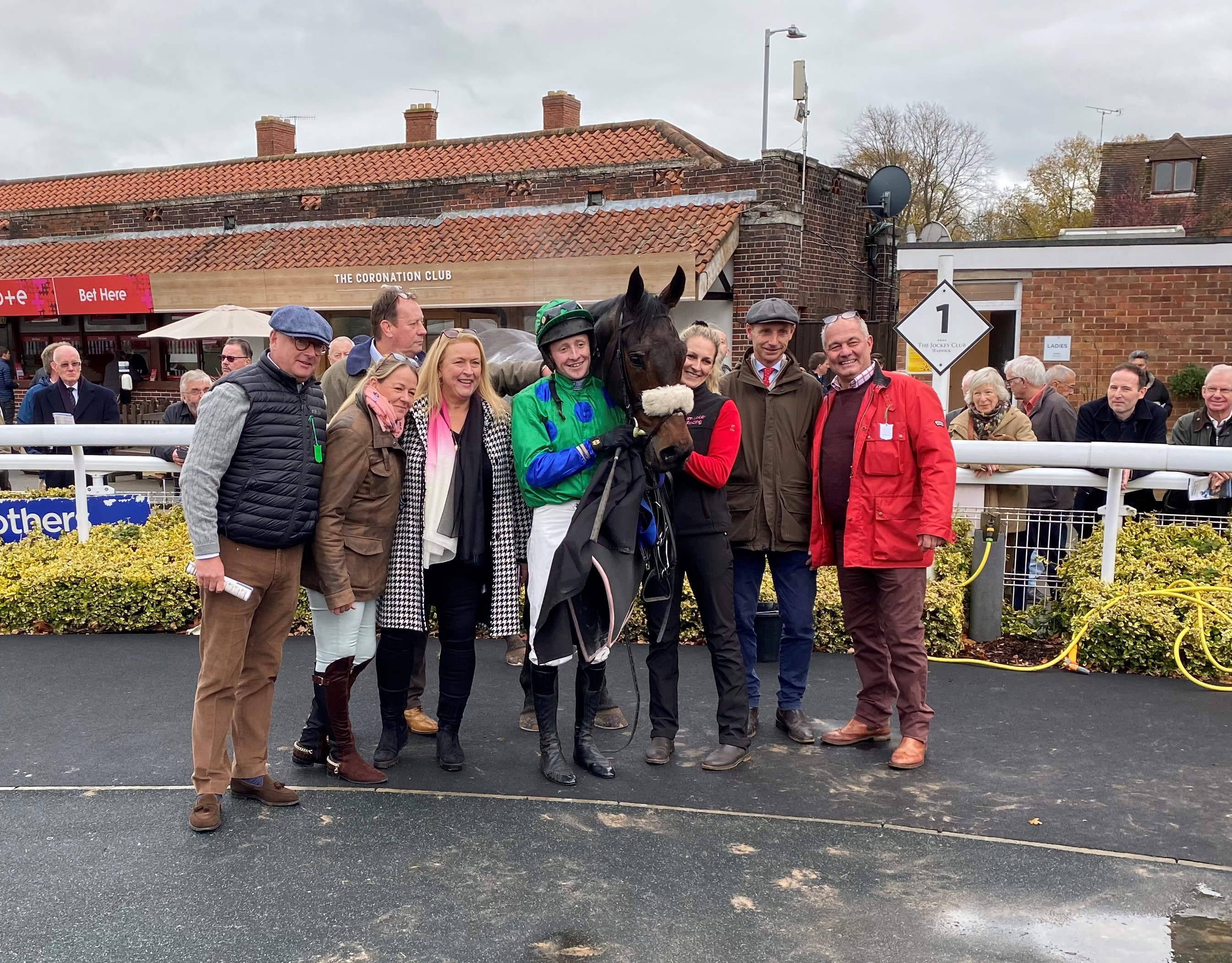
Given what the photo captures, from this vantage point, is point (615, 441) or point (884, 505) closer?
point (615, 441)

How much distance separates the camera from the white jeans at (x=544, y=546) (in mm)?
3961

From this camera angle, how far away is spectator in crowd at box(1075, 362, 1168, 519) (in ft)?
21.5

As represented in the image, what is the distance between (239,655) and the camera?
3.76m

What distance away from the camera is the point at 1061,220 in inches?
1601

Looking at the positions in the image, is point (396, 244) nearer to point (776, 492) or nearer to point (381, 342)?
point (381, 342)

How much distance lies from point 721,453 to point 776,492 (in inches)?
18.4

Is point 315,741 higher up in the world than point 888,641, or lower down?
lower down

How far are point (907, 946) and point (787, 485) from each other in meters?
2.06

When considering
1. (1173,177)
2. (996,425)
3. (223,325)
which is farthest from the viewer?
(1173,177)

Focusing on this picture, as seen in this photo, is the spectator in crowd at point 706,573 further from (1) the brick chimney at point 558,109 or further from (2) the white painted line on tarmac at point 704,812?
(1) the brick chimney at point 558,109

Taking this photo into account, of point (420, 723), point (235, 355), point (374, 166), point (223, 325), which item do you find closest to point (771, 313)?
point (420, 723)

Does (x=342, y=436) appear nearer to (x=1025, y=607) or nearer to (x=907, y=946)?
(x=907, y=946)

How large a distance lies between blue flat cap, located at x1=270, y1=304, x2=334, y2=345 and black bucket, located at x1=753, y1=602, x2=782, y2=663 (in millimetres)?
2878

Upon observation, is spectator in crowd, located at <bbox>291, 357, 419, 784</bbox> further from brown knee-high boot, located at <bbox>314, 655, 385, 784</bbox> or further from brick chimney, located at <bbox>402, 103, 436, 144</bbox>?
brick chimney, located at <bbox>402, 103, 436, 144</bbox>
